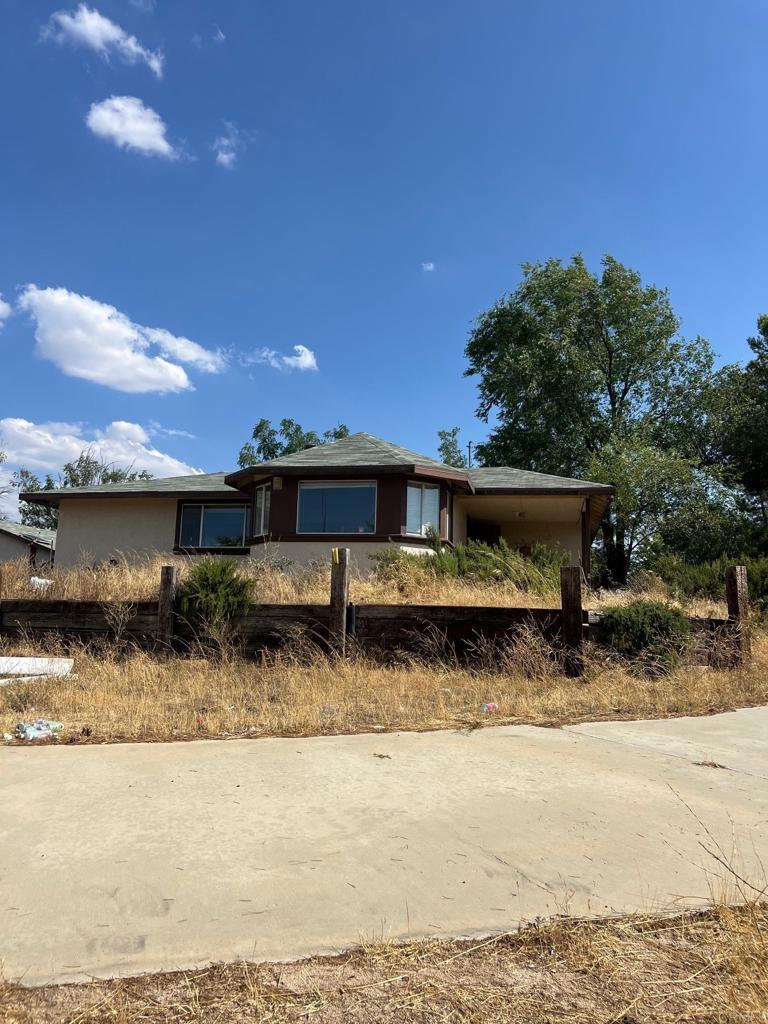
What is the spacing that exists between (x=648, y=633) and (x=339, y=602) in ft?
12.1

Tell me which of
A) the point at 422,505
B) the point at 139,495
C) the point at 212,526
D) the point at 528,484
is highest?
the point at 528,484

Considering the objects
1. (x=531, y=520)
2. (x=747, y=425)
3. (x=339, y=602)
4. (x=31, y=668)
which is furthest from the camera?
(x=747, y=425)

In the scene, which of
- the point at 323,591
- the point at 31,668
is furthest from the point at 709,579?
the point at 31,668

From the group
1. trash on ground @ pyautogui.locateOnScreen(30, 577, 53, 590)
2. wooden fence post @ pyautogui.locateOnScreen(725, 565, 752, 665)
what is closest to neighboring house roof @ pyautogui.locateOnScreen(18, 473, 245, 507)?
trash on ground @ pyautogui.locateOnScreen(30, 577, 53, 590)

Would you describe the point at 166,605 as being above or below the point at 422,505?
below

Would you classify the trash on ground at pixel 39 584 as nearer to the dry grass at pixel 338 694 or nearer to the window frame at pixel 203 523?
the dry grass at pixel 338 694

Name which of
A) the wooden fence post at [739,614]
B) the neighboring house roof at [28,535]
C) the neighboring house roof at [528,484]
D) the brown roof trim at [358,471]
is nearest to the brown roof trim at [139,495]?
the brown roof trim at [358,471]

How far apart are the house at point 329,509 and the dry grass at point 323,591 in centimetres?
311

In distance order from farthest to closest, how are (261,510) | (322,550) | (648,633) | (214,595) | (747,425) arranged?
1. (747,425)
2. (261,510)
3. (322,550)
4. (214,595)
5. (648,633)

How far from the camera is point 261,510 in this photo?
16.6 meters

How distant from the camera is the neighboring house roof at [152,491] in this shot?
18266mm

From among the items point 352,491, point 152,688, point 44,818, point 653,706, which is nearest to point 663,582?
point 352,491

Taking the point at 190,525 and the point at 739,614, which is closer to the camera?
the point at 739,614

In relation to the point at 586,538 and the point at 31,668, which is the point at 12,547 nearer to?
the point at 586,538
